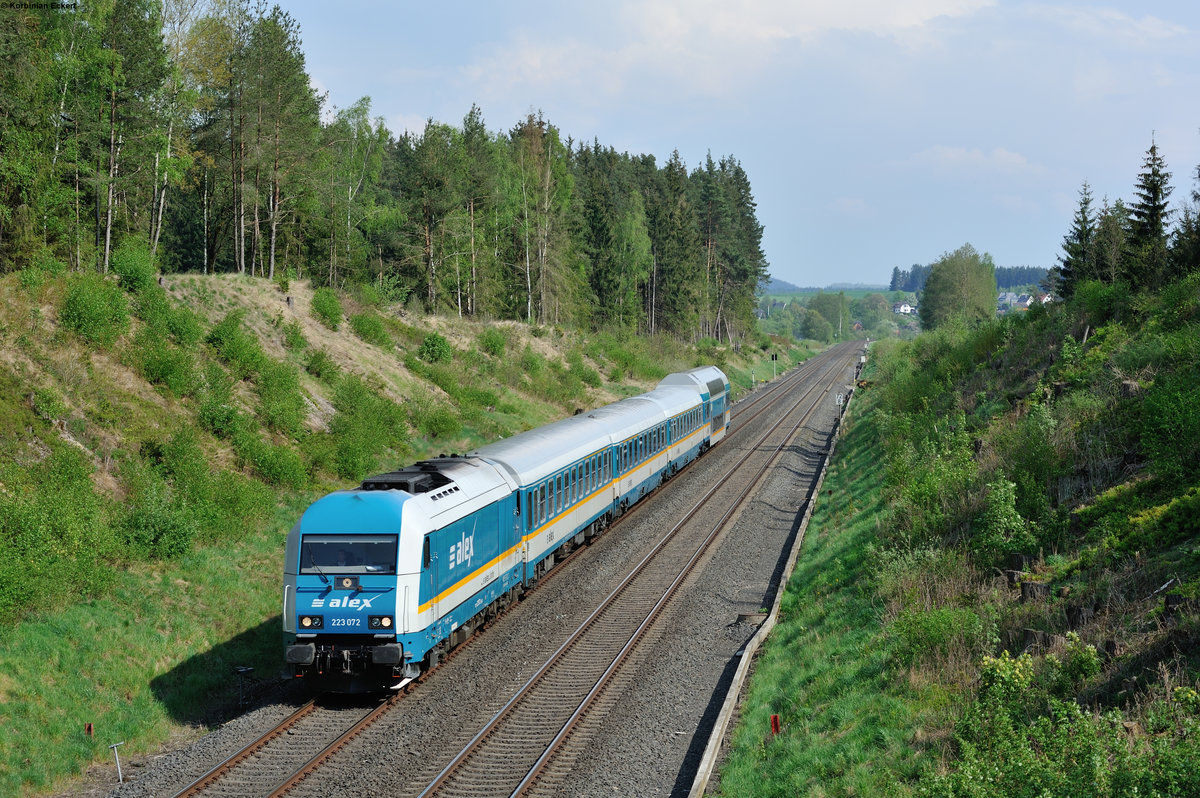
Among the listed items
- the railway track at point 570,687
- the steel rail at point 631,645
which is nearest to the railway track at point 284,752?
the railway track at point 570,687

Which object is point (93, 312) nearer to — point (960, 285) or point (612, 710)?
point (612, 710)

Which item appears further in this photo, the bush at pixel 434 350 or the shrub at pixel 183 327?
the bush at pixel 434 350

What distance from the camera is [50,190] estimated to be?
28781mm

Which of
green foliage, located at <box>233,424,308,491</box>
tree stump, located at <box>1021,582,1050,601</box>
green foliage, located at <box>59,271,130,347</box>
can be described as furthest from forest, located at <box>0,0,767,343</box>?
tree stump, located at <box>1021,582,1050,601</box>

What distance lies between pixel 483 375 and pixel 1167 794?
38679 mm

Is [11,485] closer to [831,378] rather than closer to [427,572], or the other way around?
[427,572]

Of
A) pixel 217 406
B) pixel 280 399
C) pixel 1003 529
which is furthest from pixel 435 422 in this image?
pixel 1003 529

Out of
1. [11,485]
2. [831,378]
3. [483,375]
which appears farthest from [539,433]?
[831,378]

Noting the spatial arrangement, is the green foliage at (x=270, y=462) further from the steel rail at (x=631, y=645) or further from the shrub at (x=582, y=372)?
the shrub at (x=582, y=372)

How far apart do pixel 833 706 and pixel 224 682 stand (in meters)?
10.5

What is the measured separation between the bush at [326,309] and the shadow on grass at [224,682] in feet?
74.0

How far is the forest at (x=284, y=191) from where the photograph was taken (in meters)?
30.4

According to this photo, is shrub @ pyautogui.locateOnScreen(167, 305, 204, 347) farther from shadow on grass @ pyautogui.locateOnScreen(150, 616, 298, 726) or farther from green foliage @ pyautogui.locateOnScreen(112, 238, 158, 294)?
shadow on grass @ pyautogui.locateOnScreen(150, 616, 298, 726)

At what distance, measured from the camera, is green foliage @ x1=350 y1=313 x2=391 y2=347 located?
39.3 meters
